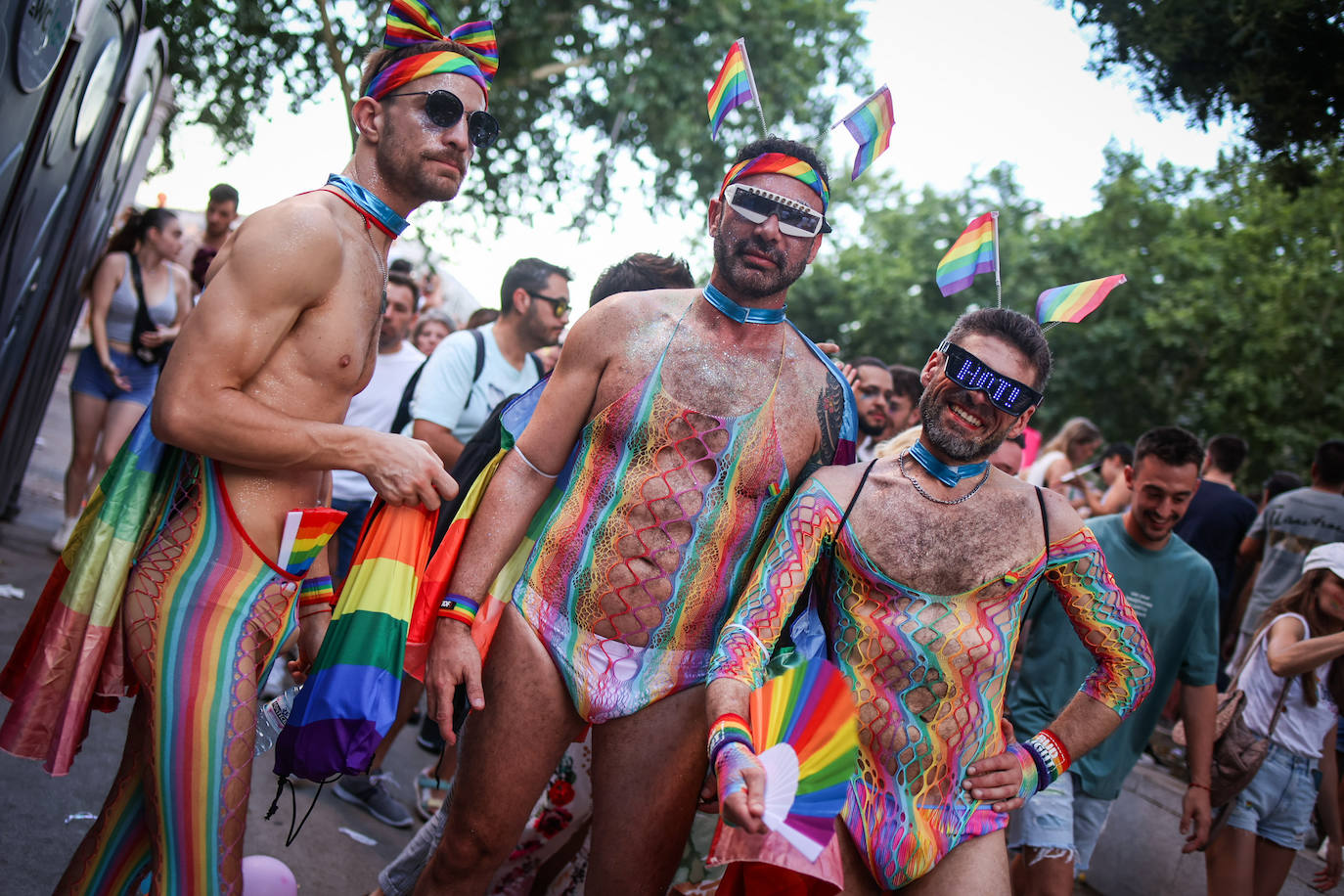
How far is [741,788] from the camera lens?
211 centimetres

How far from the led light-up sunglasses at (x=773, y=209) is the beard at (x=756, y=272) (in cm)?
6

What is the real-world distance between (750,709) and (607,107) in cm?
1259

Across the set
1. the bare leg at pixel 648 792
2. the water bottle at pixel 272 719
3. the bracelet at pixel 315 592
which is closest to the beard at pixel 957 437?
the bare leg at pixel 648 792

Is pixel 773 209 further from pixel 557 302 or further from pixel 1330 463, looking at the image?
pixel 1330 463

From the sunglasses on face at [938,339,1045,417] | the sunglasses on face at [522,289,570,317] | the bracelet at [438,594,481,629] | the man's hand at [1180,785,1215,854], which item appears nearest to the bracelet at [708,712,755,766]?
the bracelet at [438,594,481,629]

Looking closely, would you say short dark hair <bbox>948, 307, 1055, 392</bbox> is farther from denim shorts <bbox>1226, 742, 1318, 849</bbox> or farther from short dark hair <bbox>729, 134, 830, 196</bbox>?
denim shorts <bbox>1226, 742, 1318, 849</bbox>

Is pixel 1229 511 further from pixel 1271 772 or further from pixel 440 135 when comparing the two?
pixel 440 135

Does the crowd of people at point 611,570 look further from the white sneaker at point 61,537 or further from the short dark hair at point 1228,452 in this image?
the short dark hair at point 1228,452

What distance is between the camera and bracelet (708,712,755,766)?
7.40 feet

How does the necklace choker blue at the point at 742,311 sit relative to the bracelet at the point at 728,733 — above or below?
above

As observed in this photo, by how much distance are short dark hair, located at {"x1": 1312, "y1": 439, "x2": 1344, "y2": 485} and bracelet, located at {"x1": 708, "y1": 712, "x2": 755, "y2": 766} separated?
5.40 metres

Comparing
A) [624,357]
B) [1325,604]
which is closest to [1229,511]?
[1325,604]

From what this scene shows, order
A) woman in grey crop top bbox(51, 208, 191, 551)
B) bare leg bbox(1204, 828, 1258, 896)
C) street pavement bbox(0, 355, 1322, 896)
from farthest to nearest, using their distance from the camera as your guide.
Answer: woman in grey crop top bbox(51, 208, 191, 551) → bare leg bbox(1204, 828, 1258, 896) → street pavement bbox(0, 355, 1322, 896)

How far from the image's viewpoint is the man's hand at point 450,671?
9.20ft
